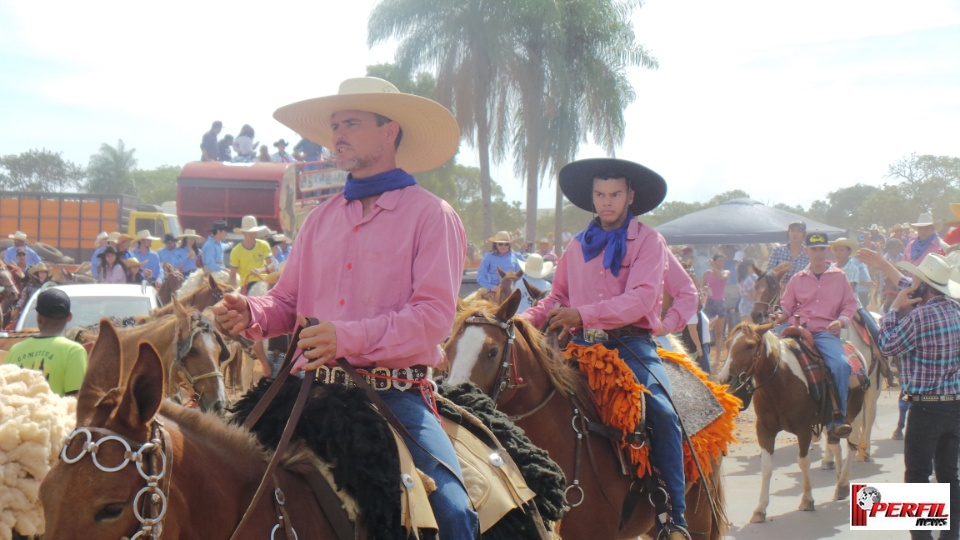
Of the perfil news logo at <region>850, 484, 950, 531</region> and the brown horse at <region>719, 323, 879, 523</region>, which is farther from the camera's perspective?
the brown horse at <region>719, 323, 879, 523</region>

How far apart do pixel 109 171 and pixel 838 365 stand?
59003mm

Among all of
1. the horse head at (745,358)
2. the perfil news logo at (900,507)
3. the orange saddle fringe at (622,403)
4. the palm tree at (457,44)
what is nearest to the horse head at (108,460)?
the orange saddle fringe at (622,403)

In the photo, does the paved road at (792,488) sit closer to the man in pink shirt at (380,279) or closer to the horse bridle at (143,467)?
the man in pink shirt at (380,279)

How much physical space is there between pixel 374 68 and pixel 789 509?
1334 inches

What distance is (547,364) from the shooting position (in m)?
5.06

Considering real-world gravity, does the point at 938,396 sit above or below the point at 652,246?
below

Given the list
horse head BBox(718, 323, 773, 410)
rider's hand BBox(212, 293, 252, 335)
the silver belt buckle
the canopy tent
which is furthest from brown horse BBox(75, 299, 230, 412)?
the canopy tent

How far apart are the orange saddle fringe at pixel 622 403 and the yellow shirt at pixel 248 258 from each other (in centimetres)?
943

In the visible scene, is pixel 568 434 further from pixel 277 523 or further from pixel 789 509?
pixel 789 509

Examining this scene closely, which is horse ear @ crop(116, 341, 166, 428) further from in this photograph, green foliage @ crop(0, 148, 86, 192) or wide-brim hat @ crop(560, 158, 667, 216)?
green foliage @ crop(0, 148, 86, 192)

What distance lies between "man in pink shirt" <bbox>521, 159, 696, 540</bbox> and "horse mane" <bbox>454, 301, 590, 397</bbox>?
14 centimetres

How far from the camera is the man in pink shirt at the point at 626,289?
505 centimetres

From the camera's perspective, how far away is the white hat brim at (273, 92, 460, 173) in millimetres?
3383

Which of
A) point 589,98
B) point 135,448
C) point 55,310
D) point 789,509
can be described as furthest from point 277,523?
point 589,98
